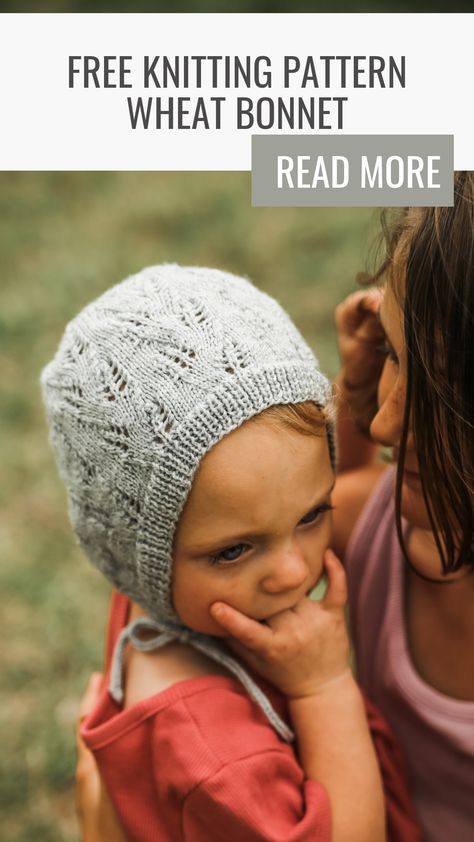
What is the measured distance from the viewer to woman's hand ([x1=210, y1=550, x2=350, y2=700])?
5.08ft

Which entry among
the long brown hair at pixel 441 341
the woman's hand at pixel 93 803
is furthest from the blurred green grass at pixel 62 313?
the long brown hair at pixel 441 341

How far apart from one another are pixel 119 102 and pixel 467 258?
0.79 m

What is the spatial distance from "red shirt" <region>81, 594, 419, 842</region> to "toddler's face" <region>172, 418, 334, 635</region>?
13cm

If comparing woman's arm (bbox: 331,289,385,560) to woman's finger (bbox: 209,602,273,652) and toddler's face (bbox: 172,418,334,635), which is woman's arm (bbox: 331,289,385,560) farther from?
woman's finger (bbox: 209,602,273,652)

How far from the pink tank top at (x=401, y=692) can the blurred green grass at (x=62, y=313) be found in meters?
0.92

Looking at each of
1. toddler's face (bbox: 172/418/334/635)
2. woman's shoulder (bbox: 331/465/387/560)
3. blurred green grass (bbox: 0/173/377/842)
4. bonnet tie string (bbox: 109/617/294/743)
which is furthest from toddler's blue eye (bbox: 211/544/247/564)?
blurred green grass (bbox: 0/173/377/842)

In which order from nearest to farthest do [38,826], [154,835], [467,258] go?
[467,258] → [154,835] → [38,826]

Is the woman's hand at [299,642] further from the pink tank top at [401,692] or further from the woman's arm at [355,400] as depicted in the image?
the woman's arm at [355,400]

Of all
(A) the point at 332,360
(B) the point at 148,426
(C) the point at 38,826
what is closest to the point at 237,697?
(B) the point at 148,426

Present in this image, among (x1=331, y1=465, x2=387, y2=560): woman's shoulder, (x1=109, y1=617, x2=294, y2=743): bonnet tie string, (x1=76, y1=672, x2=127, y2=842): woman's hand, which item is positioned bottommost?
(x1=76, y1=672, x2=127, y2=842): woman's hand

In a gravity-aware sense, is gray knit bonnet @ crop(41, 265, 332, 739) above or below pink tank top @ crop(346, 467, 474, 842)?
above

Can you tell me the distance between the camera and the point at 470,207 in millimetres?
1356

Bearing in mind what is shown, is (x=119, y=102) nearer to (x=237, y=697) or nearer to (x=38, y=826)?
(x=237, y=697)

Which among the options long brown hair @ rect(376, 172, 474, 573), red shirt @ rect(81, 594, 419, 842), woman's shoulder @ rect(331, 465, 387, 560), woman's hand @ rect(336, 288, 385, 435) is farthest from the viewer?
woman's shoulder @ rect(331, 465, 387, 560)
